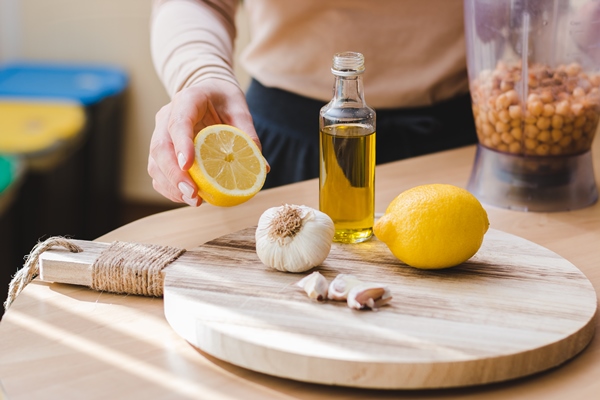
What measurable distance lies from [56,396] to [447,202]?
1.55ft

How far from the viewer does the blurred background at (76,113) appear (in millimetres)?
2770

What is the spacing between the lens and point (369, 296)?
0.84m

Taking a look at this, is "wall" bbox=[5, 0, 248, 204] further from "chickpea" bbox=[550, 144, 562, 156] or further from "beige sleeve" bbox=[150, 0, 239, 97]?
"chickpea" bbox=[550, 144, 562, 156]

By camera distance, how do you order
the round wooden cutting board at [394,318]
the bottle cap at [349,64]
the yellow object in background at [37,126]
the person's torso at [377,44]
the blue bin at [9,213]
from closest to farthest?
the round wooden cutting board at [394,318] → the bottle cap at [349,64] → the person's torso at [377,44] → the blue bin at [9,213] → the yellow object in background at [37,126]

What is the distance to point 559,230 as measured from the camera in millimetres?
1148

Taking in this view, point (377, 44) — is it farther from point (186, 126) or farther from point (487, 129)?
point (186, 126)

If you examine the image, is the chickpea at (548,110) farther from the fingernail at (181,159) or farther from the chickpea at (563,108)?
the fingernail at (181,159)

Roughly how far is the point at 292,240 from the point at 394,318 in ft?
0.55

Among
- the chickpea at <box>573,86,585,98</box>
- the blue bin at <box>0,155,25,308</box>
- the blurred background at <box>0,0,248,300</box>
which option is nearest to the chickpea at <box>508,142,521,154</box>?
the chickpea at <box>573,86,585,98</box>

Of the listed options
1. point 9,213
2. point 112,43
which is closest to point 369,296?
point 9,213

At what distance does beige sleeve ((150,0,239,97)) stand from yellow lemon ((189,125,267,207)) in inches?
8.3

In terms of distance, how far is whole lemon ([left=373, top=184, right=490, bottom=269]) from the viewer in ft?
3.02

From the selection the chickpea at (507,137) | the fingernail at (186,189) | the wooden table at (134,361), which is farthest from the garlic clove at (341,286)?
the chickpea at (507,137)

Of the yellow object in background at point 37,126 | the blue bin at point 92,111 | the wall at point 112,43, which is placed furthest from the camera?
the wall at point 112,43
